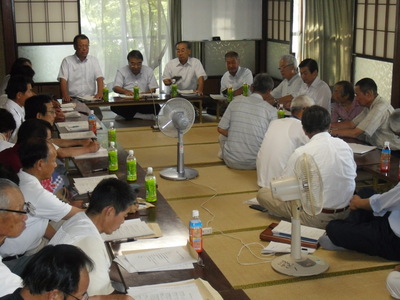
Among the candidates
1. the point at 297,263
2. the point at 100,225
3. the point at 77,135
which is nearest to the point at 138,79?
the point at 77,135

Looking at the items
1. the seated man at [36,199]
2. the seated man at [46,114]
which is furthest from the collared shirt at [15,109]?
the seated man at [36,199]

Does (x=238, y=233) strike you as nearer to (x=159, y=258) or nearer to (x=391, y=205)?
(x=391, y=205)

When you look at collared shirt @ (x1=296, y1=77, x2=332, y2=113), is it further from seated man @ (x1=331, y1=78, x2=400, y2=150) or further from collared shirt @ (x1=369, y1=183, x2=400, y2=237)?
collared shirt @ (x1=369, y1=183, x2=400, y2=237)

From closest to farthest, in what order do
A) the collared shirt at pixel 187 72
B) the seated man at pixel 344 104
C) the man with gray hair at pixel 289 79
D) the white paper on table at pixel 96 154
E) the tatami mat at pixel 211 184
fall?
1. the white paper on table at pixel 96 154
2. the tatami mat at pixel 211 184
3. the seated man at pixel 344 104
4. the man with gray hair at pixel 289 79
5. the collared shirt at pixel 187 72

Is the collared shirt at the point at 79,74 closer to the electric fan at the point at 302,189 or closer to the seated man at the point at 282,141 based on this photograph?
the seated man at the point at 282,141

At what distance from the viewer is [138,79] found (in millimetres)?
8531

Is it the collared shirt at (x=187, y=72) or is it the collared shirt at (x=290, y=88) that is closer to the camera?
the collared shirt at (x=290, y=88)

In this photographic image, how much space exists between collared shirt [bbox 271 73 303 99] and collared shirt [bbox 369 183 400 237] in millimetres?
3635

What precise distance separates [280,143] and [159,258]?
2334 mm

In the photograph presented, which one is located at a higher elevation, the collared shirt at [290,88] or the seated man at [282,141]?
the collared shirt at [290,88]

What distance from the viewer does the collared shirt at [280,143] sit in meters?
5.16

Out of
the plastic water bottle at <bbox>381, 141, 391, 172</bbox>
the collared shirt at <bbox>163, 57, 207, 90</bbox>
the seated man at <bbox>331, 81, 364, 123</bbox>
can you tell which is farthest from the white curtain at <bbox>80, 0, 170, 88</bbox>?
the plastic water bottle at <bbox>381, 141, 391, 172</bbox>

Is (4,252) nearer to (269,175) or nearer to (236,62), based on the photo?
(269,175)

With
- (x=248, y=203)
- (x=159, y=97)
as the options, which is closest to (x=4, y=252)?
(x=248, y=203)
